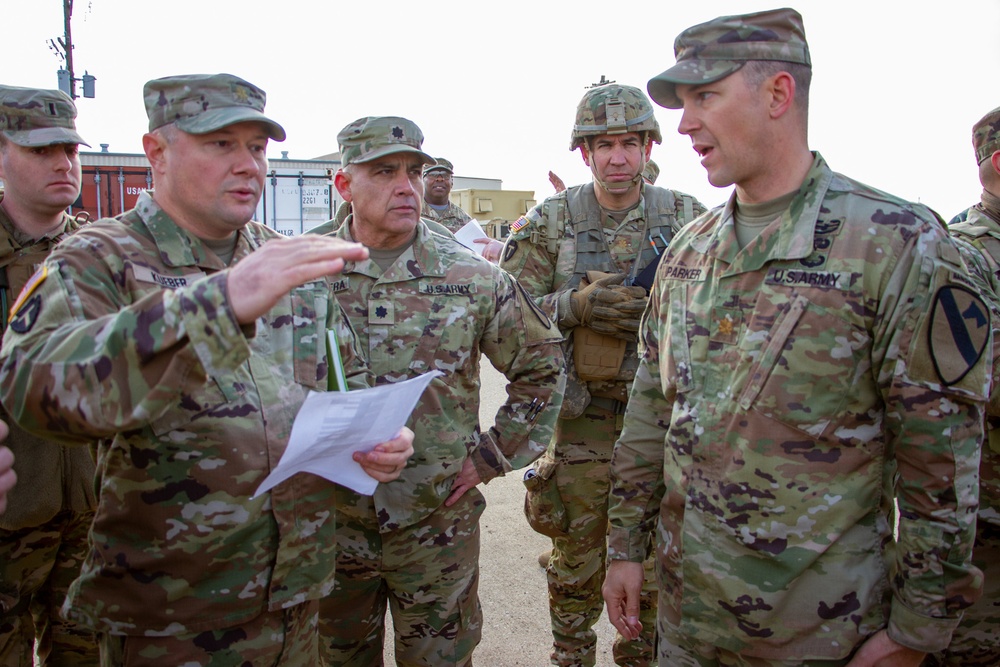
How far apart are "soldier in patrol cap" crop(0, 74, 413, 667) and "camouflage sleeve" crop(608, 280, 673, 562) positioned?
0.74 metres

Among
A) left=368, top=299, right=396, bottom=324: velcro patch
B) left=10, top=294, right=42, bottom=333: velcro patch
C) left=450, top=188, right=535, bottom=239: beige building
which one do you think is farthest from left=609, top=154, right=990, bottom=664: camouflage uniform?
left=450, top=188, right=535, bottom=239: beige building

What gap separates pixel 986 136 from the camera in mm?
3055

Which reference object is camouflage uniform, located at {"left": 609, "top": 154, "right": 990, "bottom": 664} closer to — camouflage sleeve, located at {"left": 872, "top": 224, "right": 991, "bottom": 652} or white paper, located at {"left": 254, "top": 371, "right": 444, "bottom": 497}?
camouflage sleeve, located at {"left": 872, "top": 224, "right": 991, "bottom": 652}

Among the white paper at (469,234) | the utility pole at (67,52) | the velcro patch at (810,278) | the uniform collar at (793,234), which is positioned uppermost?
the utility pole at (67,52)

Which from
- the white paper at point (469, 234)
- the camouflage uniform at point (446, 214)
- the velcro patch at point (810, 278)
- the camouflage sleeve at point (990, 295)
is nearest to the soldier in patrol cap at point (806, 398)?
the velcro patch at point (810, 278)

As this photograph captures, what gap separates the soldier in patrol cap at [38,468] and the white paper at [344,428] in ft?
4.95

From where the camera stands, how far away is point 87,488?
2896 mm

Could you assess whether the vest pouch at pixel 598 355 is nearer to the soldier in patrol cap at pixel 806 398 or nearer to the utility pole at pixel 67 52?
the soldier in patrol cap at pixel 806 398

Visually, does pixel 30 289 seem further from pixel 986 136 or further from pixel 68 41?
pixel 68 41

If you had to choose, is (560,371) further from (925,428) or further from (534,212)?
(925,428)

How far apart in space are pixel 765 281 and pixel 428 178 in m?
7.36

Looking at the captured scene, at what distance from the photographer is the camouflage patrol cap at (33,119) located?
3.15 metres

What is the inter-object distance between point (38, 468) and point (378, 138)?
1864 mm

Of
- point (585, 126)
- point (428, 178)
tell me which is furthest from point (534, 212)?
point (428, 178)
